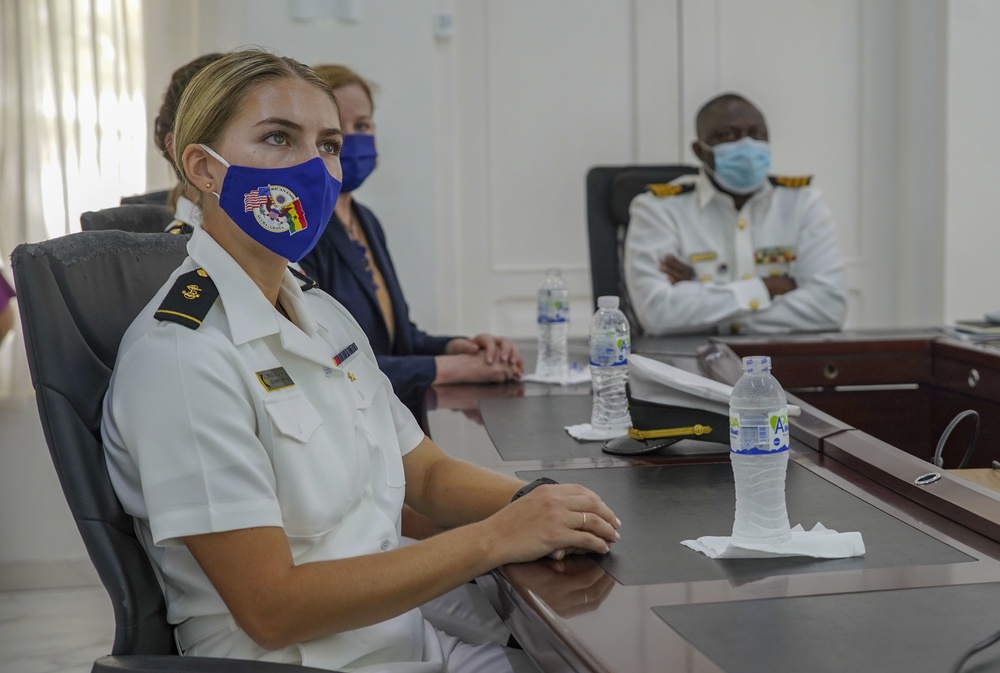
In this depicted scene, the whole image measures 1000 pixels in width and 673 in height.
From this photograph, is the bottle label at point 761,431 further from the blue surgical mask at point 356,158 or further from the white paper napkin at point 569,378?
the blue surgical mask at point 356,158

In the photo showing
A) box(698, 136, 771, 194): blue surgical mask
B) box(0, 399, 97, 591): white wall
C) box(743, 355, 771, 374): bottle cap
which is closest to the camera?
box(743, 355, 771, 374): bottle cap

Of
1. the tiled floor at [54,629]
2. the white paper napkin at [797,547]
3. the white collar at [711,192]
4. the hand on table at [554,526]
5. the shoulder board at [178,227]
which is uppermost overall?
the white collar at [711,192]

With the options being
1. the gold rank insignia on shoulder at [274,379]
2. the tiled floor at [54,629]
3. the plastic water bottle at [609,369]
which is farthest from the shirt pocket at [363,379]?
the tiled floor at [54,629]

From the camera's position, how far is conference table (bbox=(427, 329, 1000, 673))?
0.90m

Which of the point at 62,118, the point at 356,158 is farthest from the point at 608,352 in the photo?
the point at 62,118

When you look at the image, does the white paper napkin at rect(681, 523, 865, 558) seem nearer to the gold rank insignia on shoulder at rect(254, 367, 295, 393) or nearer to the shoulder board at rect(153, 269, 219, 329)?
the gold rank insignia on shoulder at rect(254, 367, 295, 393)

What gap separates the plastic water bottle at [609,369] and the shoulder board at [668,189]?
1363 mm

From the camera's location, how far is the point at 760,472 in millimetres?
1188

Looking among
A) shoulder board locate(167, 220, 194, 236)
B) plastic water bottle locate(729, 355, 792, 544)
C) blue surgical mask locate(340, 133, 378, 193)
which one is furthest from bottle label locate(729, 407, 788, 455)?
blue surgical mask locate(340, 133, 378, 193)

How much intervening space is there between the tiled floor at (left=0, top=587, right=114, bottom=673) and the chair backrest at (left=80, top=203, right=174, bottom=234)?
4.03 feet

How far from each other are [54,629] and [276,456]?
96.3 inches

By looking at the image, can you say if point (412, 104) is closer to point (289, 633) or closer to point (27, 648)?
point (27, 648)

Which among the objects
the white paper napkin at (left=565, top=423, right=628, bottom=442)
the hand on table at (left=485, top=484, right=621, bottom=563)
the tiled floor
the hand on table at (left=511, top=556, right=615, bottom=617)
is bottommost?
the tiled floor

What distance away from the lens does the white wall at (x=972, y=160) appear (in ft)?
13.5
